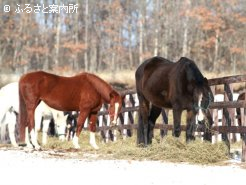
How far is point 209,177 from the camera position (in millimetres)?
5758

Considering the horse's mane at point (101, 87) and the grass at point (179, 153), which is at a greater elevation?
the horse's mane at point (101, 87)

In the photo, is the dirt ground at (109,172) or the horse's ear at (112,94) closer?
the dirt ground at (109,172)

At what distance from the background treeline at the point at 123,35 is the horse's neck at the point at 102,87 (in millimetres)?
26465

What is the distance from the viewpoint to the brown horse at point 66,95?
33.2 feet

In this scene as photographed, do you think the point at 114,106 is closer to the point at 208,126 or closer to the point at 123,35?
the point at 208,126

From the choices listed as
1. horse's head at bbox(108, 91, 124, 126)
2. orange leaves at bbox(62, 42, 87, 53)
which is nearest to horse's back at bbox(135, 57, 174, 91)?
horse's head at bbox(108, 91, 124, 126)

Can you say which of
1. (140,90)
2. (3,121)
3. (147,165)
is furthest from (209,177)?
(3,121)

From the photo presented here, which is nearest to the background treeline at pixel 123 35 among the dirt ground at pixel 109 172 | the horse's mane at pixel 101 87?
the horse's mane at pixel 101 87

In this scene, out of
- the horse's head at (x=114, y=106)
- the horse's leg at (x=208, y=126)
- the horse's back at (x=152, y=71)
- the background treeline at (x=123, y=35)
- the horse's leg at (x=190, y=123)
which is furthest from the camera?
the background treeline at (x=123, y=35)

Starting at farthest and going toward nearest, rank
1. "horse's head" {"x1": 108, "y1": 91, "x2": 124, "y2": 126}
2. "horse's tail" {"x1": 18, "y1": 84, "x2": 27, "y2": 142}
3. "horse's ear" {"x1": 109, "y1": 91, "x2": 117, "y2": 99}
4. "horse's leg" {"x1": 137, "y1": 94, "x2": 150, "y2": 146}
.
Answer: "horse's tail" {"x1": 18, "y1": 84, "x2": 27, "y2": 142}, "horse's ear" {"x1": 109, "y1": 91, "x2": 117, "y2": 99}, "horse's head" {"x1": 108, "y1": 91, "x2": 124, "y2": 126}, "horse's leg" {"x1": 137, "y1": 94, "x2": 150, "y2": 146}

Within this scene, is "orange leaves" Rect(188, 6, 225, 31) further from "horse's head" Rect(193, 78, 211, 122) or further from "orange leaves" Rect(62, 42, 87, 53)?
"horse's head" Rect(193, 78, 211, 122)

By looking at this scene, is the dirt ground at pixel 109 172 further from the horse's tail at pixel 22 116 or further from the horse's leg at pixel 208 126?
the horse's tail at pixel 22 116

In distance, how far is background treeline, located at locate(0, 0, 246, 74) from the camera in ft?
127

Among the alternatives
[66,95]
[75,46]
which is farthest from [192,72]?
[75,46]
